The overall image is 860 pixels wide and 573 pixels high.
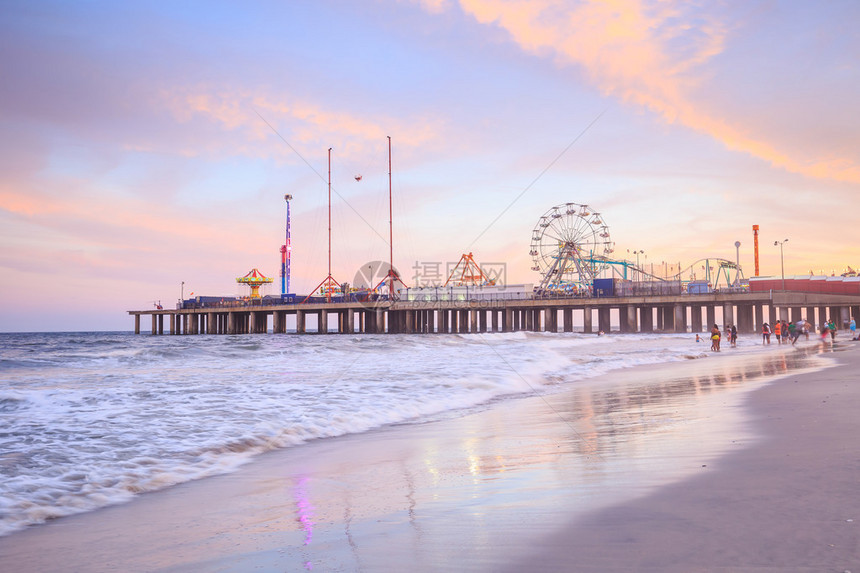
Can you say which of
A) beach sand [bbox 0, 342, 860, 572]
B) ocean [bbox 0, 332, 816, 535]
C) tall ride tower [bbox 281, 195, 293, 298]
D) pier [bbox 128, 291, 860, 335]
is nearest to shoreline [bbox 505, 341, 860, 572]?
beach sand [bbox 0, 342, 860, 572]

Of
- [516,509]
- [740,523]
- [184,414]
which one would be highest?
[740,523]

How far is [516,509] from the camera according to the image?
3523mm

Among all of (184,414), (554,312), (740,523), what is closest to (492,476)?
(740,523)

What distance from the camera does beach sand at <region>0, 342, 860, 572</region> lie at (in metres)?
2.70

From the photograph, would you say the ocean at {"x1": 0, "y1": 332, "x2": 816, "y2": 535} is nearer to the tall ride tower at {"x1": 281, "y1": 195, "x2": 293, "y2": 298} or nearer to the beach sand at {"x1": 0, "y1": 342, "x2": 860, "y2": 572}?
the beach sand at {"x1": 0, "y1": 342, "x2": 860, "y2": 572}

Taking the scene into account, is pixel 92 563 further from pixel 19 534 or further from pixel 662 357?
pixel 662 357

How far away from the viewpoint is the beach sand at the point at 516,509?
8.86 ft

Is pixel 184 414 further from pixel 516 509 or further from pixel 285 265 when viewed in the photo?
pixel 285 265

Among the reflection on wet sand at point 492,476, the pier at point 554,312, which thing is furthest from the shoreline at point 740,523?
the pier at point 554,312

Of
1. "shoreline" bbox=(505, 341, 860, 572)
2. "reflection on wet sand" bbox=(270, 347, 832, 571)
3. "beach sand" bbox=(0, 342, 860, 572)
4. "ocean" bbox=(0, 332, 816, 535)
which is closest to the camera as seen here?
"shoreline" bbox=(505, 341, 860, 572)

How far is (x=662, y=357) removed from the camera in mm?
23016

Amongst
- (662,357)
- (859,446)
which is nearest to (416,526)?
(859,446)

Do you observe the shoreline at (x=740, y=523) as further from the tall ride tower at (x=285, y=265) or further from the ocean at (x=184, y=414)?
the tall ride tower at (x=285, y=265)

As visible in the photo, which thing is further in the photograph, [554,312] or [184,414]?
[554,312]
